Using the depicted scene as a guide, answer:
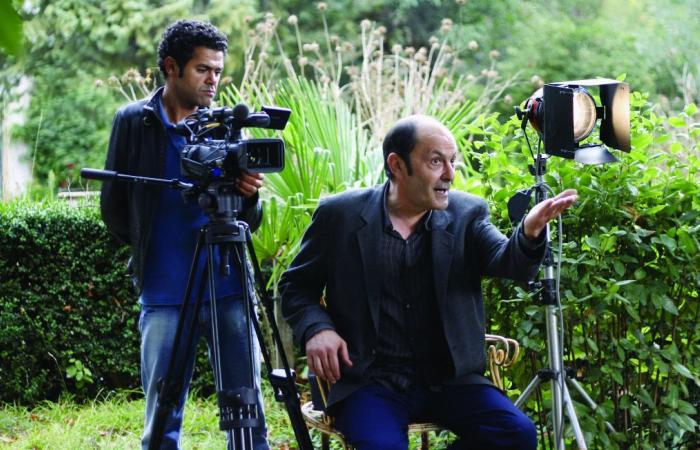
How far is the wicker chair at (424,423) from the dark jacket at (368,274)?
0.13 metres

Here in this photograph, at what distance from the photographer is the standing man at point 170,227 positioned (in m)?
2.70

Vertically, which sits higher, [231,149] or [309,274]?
[231,149]

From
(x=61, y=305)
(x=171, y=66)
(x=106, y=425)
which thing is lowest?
(x=106, y=425)

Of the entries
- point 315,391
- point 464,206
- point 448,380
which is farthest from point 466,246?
point 315,391

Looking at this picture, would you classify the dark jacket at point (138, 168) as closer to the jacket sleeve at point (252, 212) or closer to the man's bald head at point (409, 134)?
the jacket sleeve at point (252, 212)

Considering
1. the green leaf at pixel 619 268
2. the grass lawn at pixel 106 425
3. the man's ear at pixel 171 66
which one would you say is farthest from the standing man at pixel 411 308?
the grass lawn at pixel 106 425

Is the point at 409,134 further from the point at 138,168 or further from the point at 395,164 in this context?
the point at 138,168

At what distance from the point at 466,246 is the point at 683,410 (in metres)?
0.94

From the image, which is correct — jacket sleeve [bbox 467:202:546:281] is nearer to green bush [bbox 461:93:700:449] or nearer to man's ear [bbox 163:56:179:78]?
green bush [bbox 461:93:700:449]

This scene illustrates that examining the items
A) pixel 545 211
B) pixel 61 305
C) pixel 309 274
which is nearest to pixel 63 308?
pixel 61 305

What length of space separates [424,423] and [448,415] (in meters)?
0.09

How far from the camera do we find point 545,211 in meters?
2.35

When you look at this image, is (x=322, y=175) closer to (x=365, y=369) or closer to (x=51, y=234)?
(x=51, y=234)

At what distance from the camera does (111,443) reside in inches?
161
